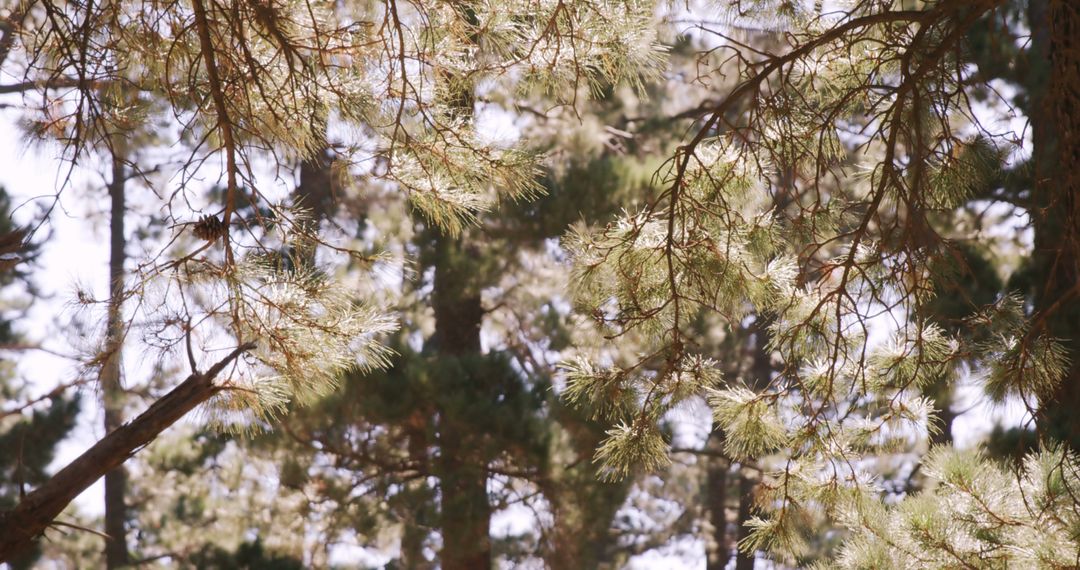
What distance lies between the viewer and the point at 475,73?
2.90 m

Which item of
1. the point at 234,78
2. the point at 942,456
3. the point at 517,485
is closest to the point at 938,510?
the point at 942,456

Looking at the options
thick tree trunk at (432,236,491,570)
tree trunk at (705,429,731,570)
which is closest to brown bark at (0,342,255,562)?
thick tree trunk at (432,236,491,570)

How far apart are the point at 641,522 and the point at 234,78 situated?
8.20m

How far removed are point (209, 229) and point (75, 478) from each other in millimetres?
643

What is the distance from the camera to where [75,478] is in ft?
7.41

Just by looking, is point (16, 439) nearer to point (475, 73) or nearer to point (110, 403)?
point (110, 403)

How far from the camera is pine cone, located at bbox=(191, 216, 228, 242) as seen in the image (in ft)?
7.70

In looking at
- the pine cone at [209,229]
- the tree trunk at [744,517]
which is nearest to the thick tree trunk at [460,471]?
the tree trunk at [744,517]

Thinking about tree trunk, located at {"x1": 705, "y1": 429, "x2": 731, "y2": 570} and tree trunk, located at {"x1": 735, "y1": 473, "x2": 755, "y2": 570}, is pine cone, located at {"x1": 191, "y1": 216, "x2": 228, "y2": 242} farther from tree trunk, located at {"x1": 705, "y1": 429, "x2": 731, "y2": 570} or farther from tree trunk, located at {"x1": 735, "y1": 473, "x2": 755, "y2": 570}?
tree trunk, located at {"x1": 705, "y1": 429, "x2": 731, "y2": 570}

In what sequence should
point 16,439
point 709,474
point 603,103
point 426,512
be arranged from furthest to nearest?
1. point 709,474
2. point 603,103
3. point 16,439
4. point 426,512

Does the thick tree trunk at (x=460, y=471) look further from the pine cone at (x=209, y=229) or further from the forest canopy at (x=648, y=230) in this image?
the pine cone at (x=209, y=229)

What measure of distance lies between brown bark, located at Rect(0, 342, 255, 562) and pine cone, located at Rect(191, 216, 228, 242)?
390 millimetres

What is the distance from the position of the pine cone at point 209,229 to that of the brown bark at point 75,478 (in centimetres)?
39

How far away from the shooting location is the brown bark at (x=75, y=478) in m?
2.24
